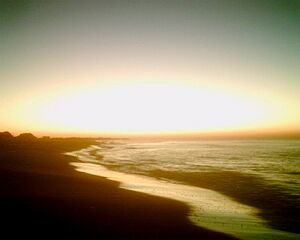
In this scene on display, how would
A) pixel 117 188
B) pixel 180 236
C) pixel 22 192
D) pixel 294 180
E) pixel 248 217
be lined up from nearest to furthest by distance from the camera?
pixel 180 236 → pixel 248 217 → pixel 22 192 → pixel 117 188 → pixel 294 180

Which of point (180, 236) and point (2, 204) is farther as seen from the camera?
point (2, 204)

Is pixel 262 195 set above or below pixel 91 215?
below

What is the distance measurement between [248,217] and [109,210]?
22.1 ft

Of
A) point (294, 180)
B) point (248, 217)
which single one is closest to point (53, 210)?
point (248, 217)

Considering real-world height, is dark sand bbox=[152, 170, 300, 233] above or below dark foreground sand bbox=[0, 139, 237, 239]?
below

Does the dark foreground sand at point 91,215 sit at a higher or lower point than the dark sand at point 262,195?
higher

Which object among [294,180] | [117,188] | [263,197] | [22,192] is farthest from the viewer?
[294,180]

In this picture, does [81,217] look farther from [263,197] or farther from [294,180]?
[294,180]

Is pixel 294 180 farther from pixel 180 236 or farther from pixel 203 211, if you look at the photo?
pixel 180 236

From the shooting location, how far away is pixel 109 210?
1312 centimetres

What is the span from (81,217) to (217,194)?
35.5 ft

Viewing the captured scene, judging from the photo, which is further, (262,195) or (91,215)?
(262,195)

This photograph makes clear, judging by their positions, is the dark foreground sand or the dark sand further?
the dark sand

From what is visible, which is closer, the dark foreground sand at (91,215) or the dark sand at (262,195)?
the dark foreground sand at (91,215)
